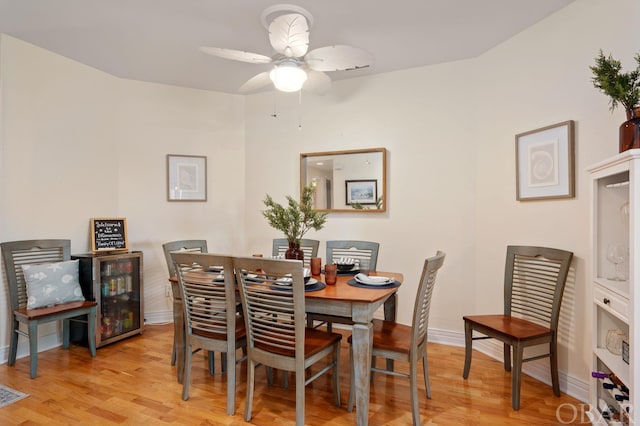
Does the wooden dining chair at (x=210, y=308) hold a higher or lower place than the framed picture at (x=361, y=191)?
lower

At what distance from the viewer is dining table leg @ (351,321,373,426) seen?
6.45 ft

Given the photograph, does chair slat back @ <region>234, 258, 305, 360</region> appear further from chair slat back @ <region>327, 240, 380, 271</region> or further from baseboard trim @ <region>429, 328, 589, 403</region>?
baseboard trim @ <region>429, 328, 589, 403</region>

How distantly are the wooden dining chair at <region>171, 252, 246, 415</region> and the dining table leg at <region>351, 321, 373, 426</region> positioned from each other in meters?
0.77

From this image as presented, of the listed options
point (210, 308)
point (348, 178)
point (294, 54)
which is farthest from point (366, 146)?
point (210, 308)

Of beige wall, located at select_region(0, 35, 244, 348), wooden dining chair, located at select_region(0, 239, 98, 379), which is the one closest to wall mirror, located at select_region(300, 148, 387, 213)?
beige wall, located at select_region(0, 35, 244, 348)

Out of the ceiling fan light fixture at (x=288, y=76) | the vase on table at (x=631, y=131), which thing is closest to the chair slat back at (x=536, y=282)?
the vase on table at (x=631, y=131)

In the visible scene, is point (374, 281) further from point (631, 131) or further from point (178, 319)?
point (631, 131)

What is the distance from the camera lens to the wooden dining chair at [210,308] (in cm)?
214

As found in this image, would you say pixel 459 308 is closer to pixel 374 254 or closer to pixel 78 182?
pixel 374 254

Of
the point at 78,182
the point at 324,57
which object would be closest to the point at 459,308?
the point at 324,57

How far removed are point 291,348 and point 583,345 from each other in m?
2.00

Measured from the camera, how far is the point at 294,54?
234 centimetres

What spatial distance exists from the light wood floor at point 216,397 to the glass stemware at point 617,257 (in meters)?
0.96

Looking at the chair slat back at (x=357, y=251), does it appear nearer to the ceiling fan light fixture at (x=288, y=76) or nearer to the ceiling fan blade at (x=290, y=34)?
the ceiling fan light fixture at (x=288, y=76)
